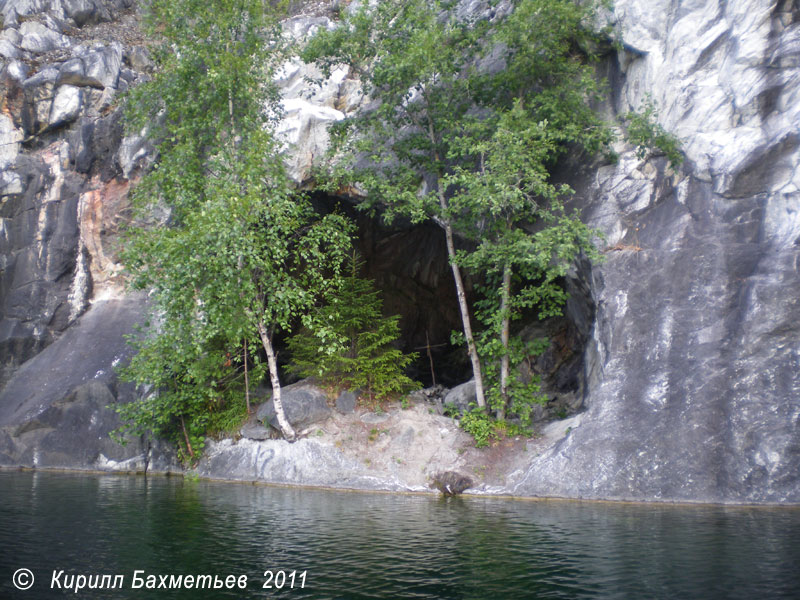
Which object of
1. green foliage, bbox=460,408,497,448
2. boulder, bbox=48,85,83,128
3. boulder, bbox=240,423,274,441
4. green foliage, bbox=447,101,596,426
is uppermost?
boulder, bbox=48,85,83,128

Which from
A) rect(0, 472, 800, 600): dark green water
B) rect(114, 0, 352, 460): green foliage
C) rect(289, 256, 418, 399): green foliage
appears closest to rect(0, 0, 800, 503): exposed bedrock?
rect(0, 472, 800, 600): dark green water

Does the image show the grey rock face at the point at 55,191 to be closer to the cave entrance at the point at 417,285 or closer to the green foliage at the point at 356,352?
the cave entrance at the point at 417,285

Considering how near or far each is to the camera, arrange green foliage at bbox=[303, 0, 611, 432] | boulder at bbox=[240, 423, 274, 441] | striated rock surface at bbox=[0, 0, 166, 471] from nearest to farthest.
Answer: green foliage at bbox=[303, 0, 611, 432]
boulder at bbox=[240, 423, 274, 441]
striated rock surface at bbox=[0, 0, 166, 471]

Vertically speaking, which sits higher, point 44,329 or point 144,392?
point 44,329

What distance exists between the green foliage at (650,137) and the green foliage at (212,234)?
8.08m

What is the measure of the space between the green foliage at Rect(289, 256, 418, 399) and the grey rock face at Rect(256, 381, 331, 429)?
0.83 metres

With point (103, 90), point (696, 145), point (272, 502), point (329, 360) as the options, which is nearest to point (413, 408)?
point (329, 360)

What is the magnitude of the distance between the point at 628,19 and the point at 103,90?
19.9 metres

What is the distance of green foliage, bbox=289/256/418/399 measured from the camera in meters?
18.0

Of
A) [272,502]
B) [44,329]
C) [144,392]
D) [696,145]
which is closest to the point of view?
[272,502]

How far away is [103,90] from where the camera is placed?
24.2m

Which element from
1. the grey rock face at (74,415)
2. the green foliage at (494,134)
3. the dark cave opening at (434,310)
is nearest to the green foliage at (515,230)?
the green foliage at (494,134)

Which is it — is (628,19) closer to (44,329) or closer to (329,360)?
(329,360)

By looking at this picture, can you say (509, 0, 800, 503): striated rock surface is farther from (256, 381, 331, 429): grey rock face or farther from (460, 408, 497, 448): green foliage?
(256, 381, 331, 429): grey rock face
